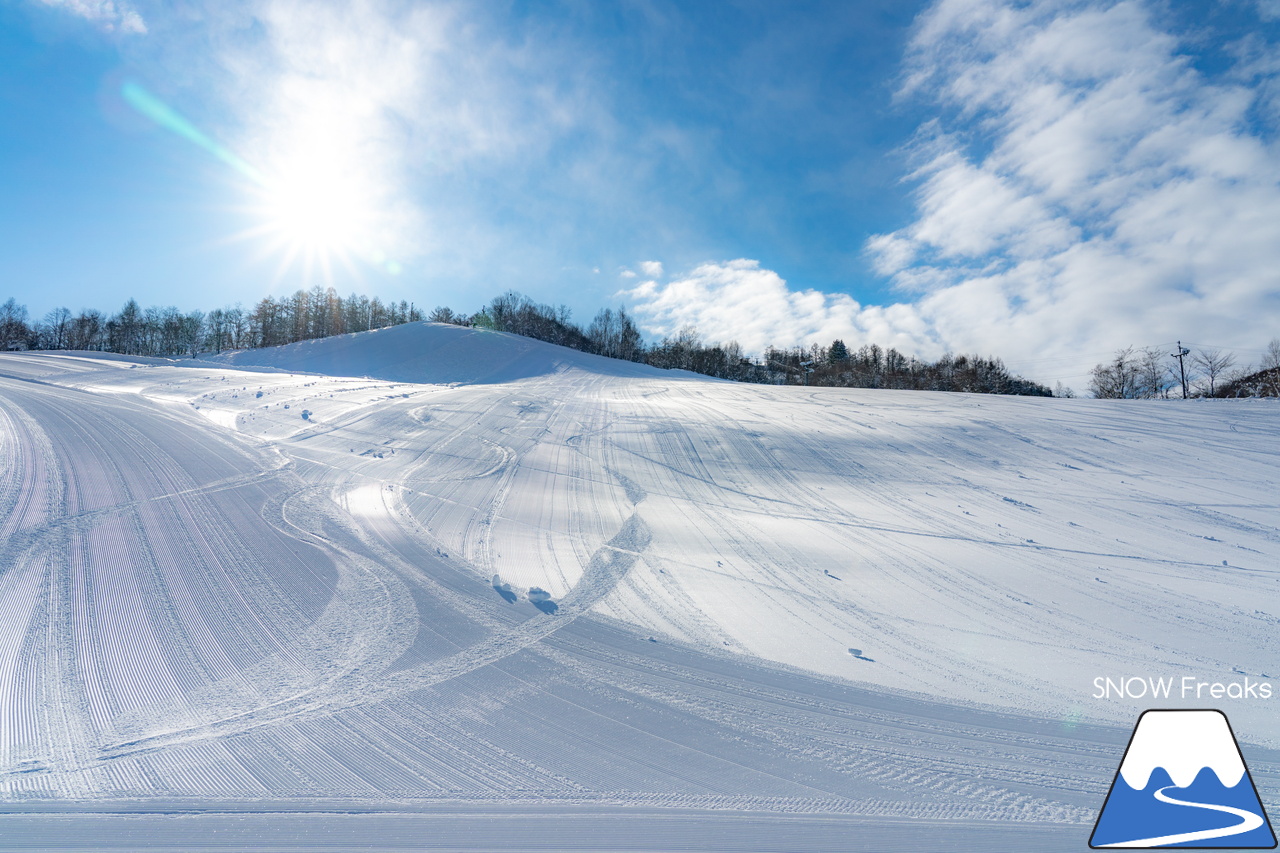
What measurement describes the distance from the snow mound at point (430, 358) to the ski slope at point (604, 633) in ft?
71.6

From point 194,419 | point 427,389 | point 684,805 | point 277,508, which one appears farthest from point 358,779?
point 427,389

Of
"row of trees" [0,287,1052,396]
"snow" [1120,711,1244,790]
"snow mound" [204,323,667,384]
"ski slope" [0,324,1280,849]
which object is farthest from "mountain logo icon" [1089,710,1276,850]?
"row of trees" [0,287,1052,396]

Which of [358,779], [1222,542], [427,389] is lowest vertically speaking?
[358,779]

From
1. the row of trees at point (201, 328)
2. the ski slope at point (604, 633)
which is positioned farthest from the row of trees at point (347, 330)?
the ski slope at point (604, 633)

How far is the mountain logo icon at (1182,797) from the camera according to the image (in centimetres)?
221

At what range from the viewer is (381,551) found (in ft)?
16.7

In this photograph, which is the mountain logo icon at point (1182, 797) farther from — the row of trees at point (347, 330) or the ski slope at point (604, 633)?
the row of trees at point (347, 330)

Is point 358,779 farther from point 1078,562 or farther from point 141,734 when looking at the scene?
point 1078,562

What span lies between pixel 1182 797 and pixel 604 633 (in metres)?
3.18

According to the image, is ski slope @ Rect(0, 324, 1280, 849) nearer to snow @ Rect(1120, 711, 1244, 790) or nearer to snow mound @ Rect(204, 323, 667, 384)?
snow @ Rect(1120, 711, 1244, 790)

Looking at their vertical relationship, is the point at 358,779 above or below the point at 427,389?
A: below

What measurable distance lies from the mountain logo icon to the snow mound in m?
27.9

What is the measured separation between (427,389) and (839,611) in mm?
15540

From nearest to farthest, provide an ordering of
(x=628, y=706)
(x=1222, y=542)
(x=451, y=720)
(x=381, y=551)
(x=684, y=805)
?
(x=684, y=805), (x=451, y=720), (x=628, y=706), (x=381, y=551), (x=1222, y=542)
